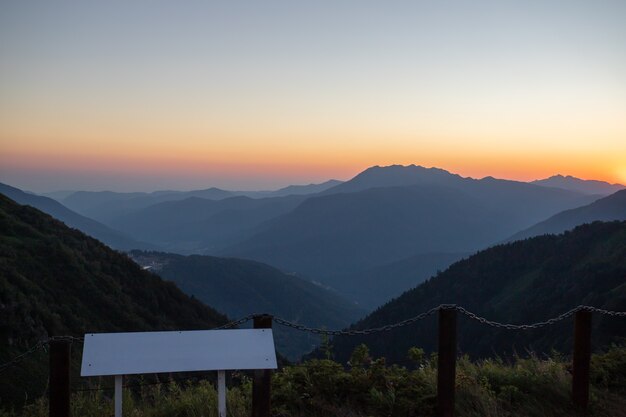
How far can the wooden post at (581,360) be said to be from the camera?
664 centimetres

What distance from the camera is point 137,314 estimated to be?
36.8m

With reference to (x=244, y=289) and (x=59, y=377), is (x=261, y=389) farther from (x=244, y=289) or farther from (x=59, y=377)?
(x=244, y=289)

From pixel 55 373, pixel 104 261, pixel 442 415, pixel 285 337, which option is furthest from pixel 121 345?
pixel 285 337

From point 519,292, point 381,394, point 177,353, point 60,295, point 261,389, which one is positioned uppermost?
point 177,353

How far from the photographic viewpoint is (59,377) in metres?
5.20

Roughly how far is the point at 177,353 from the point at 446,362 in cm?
297

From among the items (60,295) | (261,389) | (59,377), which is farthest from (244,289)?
(59,377)

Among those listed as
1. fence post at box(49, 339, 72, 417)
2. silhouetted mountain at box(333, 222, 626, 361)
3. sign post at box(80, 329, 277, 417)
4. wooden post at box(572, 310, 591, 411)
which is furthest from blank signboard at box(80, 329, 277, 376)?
silhouetted mountain at box(333, 222, 626, 361)

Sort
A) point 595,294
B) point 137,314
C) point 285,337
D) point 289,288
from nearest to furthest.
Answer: point 137,314, point 595,294, point 285,337, point 289,288

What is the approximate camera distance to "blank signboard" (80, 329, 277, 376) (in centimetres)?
504

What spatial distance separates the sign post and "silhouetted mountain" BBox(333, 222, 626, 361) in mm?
52836

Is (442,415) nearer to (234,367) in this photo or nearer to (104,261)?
(234,367)

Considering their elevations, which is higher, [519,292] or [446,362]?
[446,362]

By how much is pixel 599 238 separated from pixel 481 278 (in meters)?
22.7
